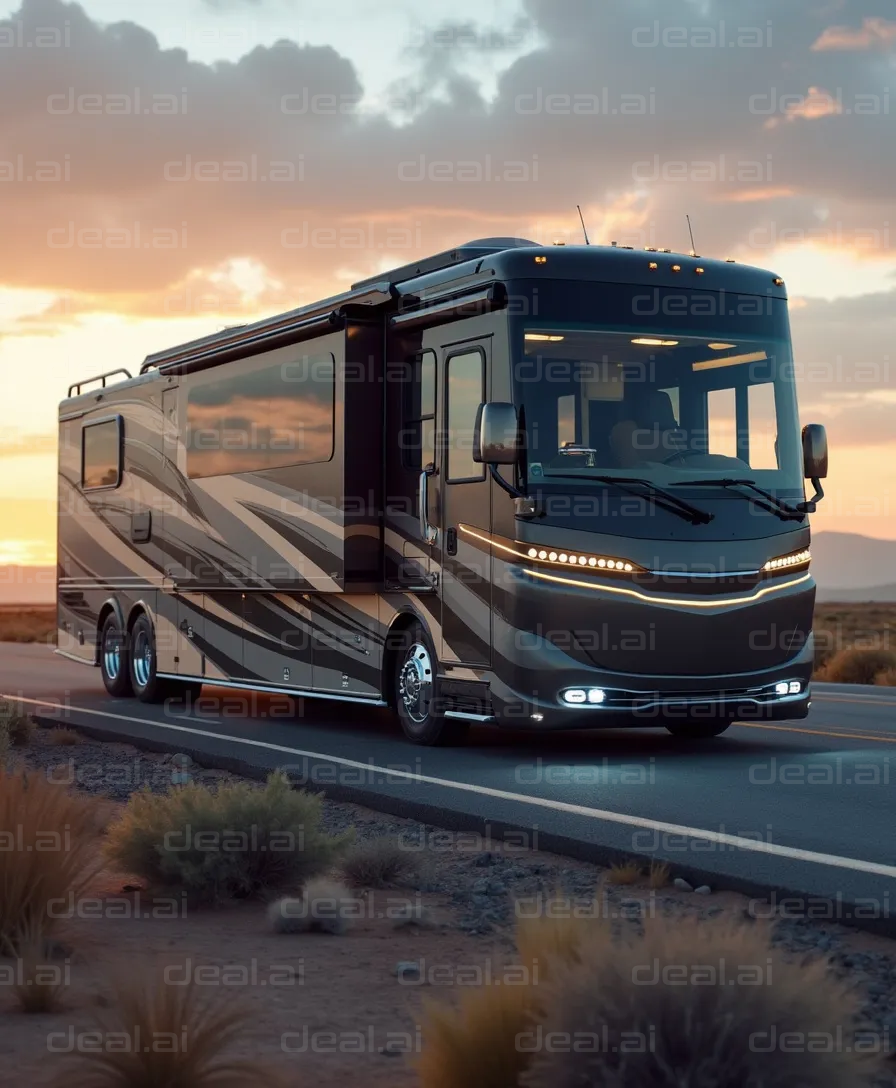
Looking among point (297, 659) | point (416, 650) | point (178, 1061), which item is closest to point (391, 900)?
point (178, 1061)

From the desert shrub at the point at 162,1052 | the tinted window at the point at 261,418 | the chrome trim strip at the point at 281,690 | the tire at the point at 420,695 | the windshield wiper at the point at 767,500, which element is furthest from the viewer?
the tinted window at the point at 261,418

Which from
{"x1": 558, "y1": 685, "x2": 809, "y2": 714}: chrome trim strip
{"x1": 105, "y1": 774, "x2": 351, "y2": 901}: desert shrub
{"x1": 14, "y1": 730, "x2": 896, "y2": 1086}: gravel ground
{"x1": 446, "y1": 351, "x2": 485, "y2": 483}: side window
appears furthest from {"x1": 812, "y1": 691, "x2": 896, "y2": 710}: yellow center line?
{"x1": 105, "y1": 774, "x2": 351, "y2": 901}: desert shrub

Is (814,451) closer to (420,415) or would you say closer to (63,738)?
(420,415)

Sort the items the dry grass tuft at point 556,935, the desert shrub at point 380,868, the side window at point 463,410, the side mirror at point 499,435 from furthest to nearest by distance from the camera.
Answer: the side window at point 463,410 < the side mirror at point 499,435 < the desert shrub at point 380,868 < the dry grass tuft at point 556,935

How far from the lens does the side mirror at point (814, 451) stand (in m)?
13.7

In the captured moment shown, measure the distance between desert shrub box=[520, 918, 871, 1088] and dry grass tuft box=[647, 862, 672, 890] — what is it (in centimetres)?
348

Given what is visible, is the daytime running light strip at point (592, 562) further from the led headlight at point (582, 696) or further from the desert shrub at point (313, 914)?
the desert shrub at point (313, 914)

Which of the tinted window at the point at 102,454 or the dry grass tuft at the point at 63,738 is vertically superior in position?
the tinted window at the point at 102,454

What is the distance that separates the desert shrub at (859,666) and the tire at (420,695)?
13565 millimetres

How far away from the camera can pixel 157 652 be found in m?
19.8

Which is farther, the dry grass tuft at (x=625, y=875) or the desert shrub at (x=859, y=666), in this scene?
the desert shrub at (x=859, y=666)

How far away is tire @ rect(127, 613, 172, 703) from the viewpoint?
2002cm

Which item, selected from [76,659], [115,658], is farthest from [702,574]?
[76,659]

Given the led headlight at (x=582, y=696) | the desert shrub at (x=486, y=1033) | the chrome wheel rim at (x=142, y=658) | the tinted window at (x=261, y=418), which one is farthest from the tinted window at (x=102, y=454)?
the desert shrub at (x=486, y=1033)
